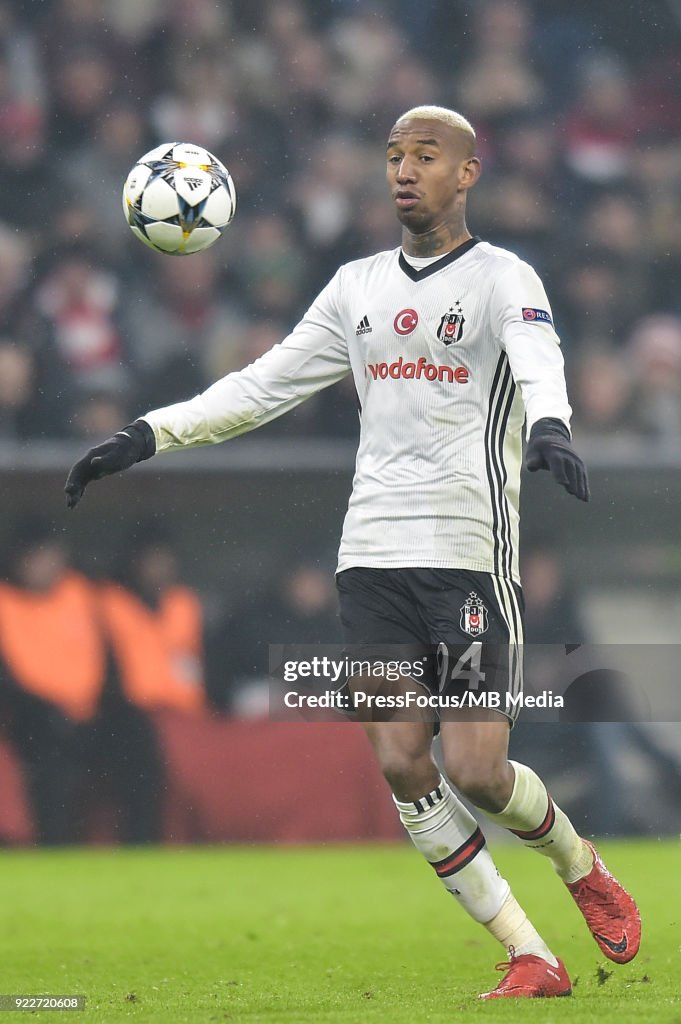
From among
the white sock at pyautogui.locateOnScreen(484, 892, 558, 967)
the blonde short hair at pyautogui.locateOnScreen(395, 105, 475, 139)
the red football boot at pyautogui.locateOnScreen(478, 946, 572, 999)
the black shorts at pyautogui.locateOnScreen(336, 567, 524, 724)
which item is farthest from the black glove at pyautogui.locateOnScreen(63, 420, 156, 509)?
the red football boot at pyautogui.locateOnScreen(478, 946, 572, 999)

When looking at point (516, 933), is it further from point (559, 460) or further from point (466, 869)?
point (559, 460)

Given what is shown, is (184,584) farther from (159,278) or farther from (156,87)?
(156,87)

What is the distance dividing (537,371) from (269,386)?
→ 90 cm

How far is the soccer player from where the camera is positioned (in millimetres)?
4078

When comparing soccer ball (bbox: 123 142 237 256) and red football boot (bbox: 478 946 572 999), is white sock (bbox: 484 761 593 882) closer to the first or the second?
red football boot (bbox: 478 946 572 999)

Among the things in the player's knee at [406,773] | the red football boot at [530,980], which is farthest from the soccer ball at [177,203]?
the red football boot at [530,980]

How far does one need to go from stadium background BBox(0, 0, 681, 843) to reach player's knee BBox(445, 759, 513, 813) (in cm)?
377

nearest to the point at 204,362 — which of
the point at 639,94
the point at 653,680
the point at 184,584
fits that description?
the point at 184,584

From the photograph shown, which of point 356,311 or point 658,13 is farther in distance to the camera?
point 658,13

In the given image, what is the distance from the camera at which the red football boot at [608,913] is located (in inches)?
168

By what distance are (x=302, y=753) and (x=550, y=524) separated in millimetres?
1715

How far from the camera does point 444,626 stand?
4090 millimetres

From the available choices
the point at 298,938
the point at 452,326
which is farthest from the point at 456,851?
the point at 298,938

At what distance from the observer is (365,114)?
33.6ft
